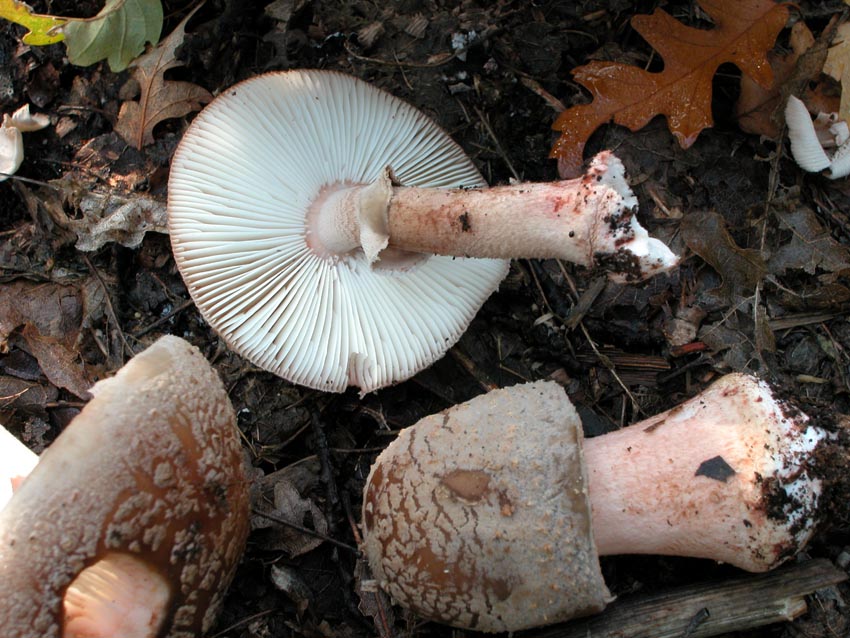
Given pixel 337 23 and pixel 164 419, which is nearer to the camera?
pixel 164 419

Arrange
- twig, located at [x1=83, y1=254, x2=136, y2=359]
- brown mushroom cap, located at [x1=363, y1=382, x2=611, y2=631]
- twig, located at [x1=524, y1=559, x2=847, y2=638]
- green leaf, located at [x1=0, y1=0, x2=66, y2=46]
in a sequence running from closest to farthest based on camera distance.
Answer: brown mushroom cap, located at [x1=363, y1=382, x2=611, y2=631] → twig, located at [x1=524, y1=559, x2=847, y2=638] → green leaf, located at [x1=0, y1=0, x2=66, y2=46] → twig, located at [x1=83, y1=254, x2=136, y2=359]

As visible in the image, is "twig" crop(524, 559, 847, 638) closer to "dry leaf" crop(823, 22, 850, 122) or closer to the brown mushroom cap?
the brown mushroom cap

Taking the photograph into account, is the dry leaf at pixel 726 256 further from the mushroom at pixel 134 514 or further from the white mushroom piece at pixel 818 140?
the mushroom at pixel 134 514

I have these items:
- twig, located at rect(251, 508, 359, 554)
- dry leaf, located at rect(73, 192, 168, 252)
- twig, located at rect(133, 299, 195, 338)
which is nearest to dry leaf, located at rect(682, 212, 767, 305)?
twig, located at rect(251, 508, 359, 554)

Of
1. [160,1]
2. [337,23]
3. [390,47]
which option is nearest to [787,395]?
[390,47]

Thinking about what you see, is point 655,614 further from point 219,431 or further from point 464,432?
point 219,431

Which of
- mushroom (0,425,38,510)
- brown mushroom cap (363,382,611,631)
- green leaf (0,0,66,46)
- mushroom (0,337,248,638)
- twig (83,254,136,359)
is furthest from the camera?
twig (83,254,136,359)
